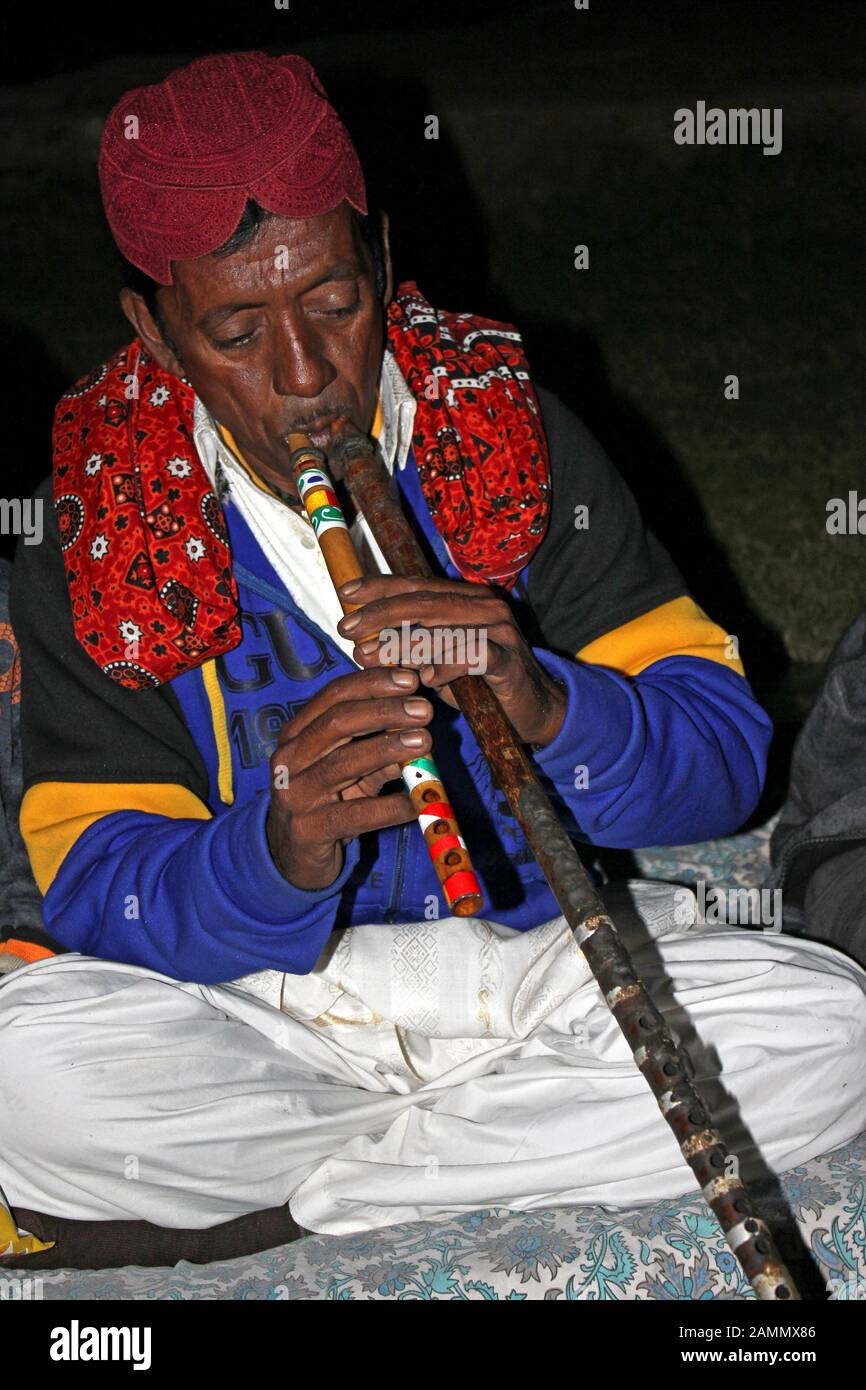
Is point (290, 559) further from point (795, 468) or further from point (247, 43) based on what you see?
point (247, 43)

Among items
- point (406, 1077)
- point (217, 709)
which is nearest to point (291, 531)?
point (217, 709)

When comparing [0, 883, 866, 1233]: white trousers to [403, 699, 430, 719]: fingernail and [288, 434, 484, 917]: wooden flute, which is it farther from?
[403, 699, 430, 719]: fingernail

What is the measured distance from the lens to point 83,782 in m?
1.94

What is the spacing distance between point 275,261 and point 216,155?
13 centimetres

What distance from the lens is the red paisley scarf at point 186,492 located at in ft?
Answer: 6.23

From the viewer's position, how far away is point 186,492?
1930 millimetres

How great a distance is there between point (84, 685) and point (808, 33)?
9.28 ft

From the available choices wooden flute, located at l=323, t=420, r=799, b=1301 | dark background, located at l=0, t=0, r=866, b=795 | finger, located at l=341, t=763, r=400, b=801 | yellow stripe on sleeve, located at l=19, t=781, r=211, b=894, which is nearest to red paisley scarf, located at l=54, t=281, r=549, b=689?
yellow stripe on sleeve, located at l=19, t=781, r=211, b=894

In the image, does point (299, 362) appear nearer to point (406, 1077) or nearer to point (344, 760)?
point (344, 760)

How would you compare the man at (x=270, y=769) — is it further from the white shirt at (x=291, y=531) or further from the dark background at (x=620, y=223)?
the dark background at (x=620, y=223)

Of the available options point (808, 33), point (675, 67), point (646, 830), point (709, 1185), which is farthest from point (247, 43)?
point (709, 1185)

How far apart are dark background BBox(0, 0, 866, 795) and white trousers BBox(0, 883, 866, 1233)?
205 cm

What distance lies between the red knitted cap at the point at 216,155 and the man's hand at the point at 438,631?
47 centimetres

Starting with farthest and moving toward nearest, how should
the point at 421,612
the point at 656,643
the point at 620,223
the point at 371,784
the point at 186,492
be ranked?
the point at 620,223 → the point at 656,643 → the point at 186,492 → the point at 371,784 → the point at 421,612
